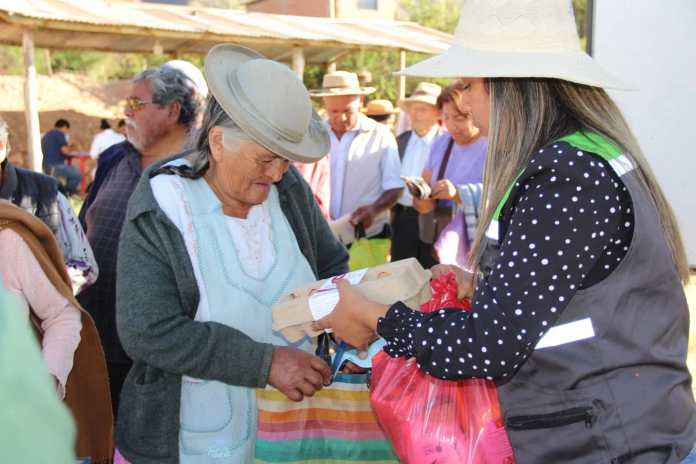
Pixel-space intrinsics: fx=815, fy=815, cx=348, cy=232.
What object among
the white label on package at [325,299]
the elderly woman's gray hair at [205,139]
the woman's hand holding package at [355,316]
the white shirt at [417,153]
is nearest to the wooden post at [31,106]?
the white shirt at [417,153]

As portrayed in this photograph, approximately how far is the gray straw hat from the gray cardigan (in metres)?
0.33

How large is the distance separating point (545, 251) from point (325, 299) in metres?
0.75

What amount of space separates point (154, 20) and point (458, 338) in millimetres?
10577

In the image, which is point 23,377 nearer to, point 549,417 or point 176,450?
point 549,417

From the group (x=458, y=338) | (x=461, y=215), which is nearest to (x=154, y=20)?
(x=461, y=215)

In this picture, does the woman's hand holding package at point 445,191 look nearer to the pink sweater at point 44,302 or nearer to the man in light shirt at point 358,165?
the man in light shirt at point 358,165

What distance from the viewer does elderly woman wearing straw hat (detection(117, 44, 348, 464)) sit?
2.21m

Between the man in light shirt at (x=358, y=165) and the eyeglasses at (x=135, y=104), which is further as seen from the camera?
the man in light shirt at (x=358, y=165)

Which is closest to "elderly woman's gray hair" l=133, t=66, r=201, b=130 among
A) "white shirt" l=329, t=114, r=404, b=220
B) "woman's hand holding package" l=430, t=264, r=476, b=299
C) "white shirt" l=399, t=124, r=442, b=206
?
"woman's hand holding package" l=430, t=264, r=476, b=299

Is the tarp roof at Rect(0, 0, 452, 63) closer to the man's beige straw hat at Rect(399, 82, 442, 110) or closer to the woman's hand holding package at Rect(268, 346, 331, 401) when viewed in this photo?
the man's beige straw hat at Rect(399, 82, 442, 110)

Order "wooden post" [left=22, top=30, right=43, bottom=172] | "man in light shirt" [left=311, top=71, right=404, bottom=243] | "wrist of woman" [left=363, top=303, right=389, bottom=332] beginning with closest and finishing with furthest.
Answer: "wrist of woman" [left=363, top=303, right=389, bottom=332] → "man in light shirt" [left=311, top=71, right=404, bottom=243] → "wooden post" [left=22, top=30, right=43, bottom=172]

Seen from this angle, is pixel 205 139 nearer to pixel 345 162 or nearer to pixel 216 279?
pixel 216 279

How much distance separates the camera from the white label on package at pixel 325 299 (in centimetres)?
214

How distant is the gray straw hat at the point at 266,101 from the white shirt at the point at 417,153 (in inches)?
168
